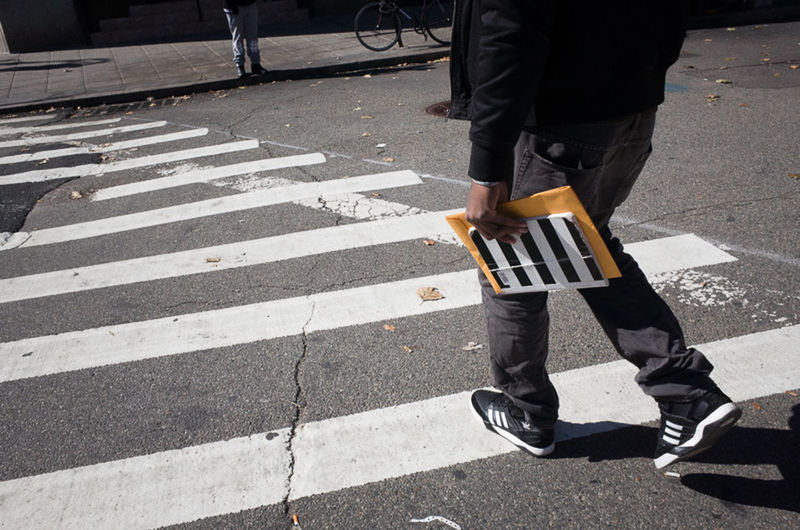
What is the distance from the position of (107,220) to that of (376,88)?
5.28 metres

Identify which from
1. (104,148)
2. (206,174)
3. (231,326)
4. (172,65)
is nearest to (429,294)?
(231,326)

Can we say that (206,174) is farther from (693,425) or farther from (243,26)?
(693,425)

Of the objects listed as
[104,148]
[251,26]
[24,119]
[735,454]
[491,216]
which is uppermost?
[491,216]

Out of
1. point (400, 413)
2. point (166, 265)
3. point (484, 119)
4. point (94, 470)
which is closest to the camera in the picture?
point (484, 119)

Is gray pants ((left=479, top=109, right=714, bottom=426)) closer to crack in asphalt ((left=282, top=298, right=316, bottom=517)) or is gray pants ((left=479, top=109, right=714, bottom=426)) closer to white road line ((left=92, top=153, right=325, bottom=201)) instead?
crack in asphalt ((left=282, top=298, right=316, bottom=517))

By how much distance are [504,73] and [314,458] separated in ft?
5.95

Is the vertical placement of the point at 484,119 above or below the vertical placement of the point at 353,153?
above

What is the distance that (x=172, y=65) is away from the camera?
507 inches

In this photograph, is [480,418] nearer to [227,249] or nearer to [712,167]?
[227,249]

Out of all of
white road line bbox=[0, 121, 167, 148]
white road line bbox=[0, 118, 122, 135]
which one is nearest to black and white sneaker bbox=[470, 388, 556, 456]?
white road line bbox=[0, 121, 167, 148]

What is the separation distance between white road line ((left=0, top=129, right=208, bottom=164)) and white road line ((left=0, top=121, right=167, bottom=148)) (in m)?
0.60

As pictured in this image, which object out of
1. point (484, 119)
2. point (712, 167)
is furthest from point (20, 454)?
point (712, 167)

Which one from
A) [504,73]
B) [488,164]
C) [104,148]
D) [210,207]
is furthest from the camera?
[104,148]

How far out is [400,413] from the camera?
3.01 meters
